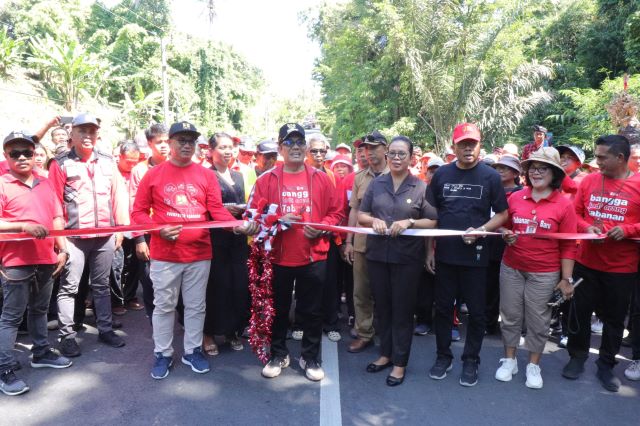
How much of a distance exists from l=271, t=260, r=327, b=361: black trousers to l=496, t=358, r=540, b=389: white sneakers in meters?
1.75

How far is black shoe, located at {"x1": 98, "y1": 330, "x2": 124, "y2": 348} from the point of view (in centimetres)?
473

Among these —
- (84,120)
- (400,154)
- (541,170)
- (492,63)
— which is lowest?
(541,170)

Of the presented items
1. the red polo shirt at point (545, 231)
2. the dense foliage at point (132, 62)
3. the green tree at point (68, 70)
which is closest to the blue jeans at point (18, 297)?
the red polo shirt at point (545, 231)

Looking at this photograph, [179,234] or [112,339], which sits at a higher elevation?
[179,234]

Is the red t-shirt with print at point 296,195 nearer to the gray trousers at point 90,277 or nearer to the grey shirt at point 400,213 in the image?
the grey shirt at point 400,213

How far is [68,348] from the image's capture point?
14.7ft

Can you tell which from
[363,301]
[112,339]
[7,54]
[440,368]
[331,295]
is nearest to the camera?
[440,368]

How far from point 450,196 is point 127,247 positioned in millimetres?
4354

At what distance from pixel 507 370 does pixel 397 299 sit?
1285 millimetres

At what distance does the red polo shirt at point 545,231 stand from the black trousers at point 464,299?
40 cm

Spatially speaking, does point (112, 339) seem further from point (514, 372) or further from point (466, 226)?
point (514, 372)

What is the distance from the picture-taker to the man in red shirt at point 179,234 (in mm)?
4035

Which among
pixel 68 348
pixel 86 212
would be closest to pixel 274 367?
pixel 68 348

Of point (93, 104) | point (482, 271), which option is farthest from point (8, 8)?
point (482, 271)
